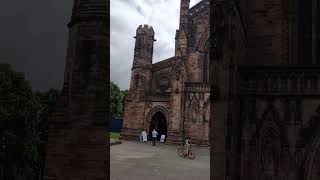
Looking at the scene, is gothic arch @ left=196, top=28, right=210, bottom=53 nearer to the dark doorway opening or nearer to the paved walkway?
the dark doorway opening

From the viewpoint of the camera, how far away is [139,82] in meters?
36.2

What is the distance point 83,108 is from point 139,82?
102 ft

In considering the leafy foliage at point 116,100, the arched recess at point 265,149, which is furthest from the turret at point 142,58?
the leafy foliage at point 116,100

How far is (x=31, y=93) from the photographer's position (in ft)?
72.2

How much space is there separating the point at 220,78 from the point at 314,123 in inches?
93.3

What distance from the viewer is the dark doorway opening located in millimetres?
35775

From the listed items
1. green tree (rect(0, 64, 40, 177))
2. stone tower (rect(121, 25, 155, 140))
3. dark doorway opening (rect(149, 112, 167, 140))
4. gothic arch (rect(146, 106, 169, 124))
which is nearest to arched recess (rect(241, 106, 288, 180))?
green tree (rect(0, 64, 40, 177))

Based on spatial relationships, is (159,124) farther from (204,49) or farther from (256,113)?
(256,113)

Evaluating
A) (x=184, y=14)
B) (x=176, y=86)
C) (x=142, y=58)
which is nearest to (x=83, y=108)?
(x=176, y=86)

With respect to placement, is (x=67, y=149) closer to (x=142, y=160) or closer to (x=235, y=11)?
(x=235, y=11)

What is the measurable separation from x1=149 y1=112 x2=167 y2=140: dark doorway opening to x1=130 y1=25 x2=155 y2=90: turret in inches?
107

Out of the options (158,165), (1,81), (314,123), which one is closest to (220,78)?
(314,123)

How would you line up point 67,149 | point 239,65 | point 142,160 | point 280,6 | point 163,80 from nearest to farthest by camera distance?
point 67,149 → point 239,65 → point 280,6 → point 142,160 → point 163,80

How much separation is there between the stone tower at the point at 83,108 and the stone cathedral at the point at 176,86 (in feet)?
89.1
